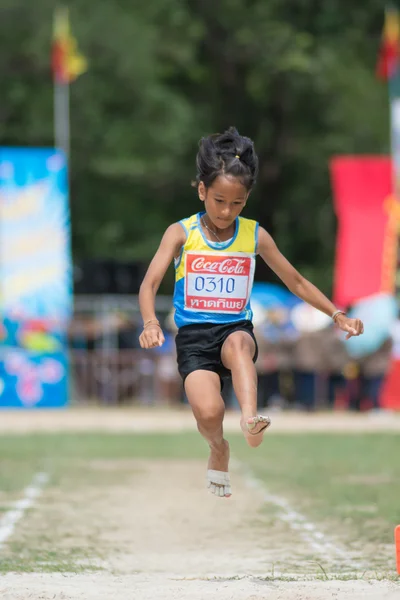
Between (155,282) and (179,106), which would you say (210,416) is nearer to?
(155,282)

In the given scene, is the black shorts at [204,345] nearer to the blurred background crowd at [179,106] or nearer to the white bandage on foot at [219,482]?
the white bandage on foot at [219,482]

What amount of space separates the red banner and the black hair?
18081 mm

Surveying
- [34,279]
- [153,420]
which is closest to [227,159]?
[153,420]

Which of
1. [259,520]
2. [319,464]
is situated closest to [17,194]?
[319,464]

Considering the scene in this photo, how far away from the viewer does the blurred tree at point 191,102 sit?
3556 cm

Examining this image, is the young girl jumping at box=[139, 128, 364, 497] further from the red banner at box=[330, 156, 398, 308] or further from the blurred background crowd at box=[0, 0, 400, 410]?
the blurred background crowd at box=[0, 0, 400, 410]

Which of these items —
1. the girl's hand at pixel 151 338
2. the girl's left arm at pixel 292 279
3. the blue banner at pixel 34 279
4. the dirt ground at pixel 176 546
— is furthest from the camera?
the blue banner at pixel 34 279

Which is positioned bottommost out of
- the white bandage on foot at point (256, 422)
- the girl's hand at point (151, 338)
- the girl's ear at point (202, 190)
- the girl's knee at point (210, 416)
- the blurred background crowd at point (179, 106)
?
the white bandage on foot at point (256, 422)

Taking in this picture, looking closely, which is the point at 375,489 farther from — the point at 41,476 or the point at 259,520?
the point at 41,476

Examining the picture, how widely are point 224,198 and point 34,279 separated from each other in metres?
17.6

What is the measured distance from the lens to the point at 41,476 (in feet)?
46.2

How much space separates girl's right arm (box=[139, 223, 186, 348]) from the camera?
251 inches

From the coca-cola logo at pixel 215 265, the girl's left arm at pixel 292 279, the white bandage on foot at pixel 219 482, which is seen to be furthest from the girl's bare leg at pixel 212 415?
the girl's left arm at pixel 292 279

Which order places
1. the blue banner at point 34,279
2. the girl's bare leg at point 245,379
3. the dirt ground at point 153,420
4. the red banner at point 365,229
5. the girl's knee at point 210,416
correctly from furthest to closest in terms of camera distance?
the red banner at point 365,229 < the blue banner at point 34,279 < the dirt ground at point 153,420 < the girl's knee at point 210,416 < the girl's bare leg at point 245,379
